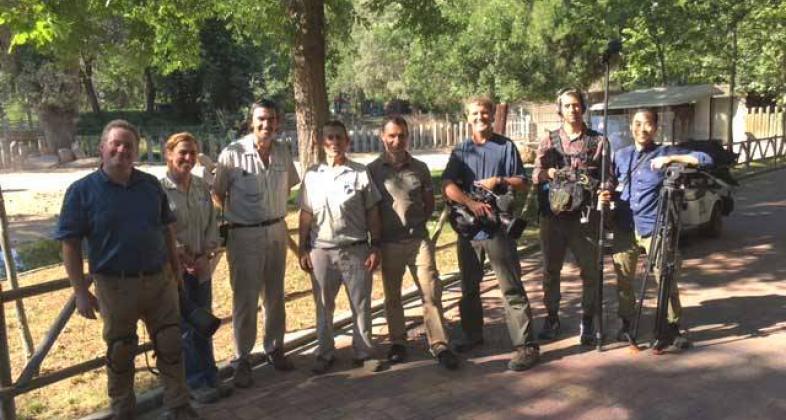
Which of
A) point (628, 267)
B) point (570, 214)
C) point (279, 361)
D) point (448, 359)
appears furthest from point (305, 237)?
point (628, 267)

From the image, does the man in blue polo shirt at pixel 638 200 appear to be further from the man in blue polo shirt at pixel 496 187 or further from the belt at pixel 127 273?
the belt at pixel 127 273

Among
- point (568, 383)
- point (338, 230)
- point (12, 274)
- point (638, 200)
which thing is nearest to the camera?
point (568, 383)

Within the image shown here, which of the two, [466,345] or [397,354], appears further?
[466,345]

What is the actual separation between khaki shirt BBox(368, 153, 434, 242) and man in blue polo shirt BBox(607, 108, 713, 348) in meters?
1.62

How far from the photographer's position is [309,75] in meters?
9.87

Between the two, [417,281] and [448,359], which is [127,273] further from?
[448,359]

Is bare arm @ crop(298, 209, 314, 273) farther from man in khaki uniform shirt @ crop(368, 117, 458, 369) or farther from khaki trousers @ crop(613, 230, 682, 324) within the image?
khaki trousers @ crop(613, 230, 682, 324)

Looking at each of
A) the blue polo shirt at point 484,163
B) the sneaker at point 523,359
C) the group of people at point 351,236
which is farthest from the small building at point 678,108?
the sneaker at point 523,359

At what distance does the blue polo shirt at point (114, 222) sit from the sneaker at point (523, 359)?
2599 mm

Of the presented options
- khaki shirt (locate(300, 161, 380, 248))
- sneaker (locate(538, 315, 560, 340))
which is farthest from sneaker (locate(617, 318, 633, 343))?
khaki shirt (locate(300, 161, 380, 248))

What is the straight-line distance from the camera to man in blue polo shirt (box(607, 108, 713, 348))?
5141 mm

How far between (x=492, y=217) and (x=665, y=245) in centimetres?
134

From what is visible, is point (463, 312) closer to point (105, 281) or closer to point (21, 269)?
point (105, 281)

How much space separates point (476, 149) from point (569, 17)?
2133 cm
